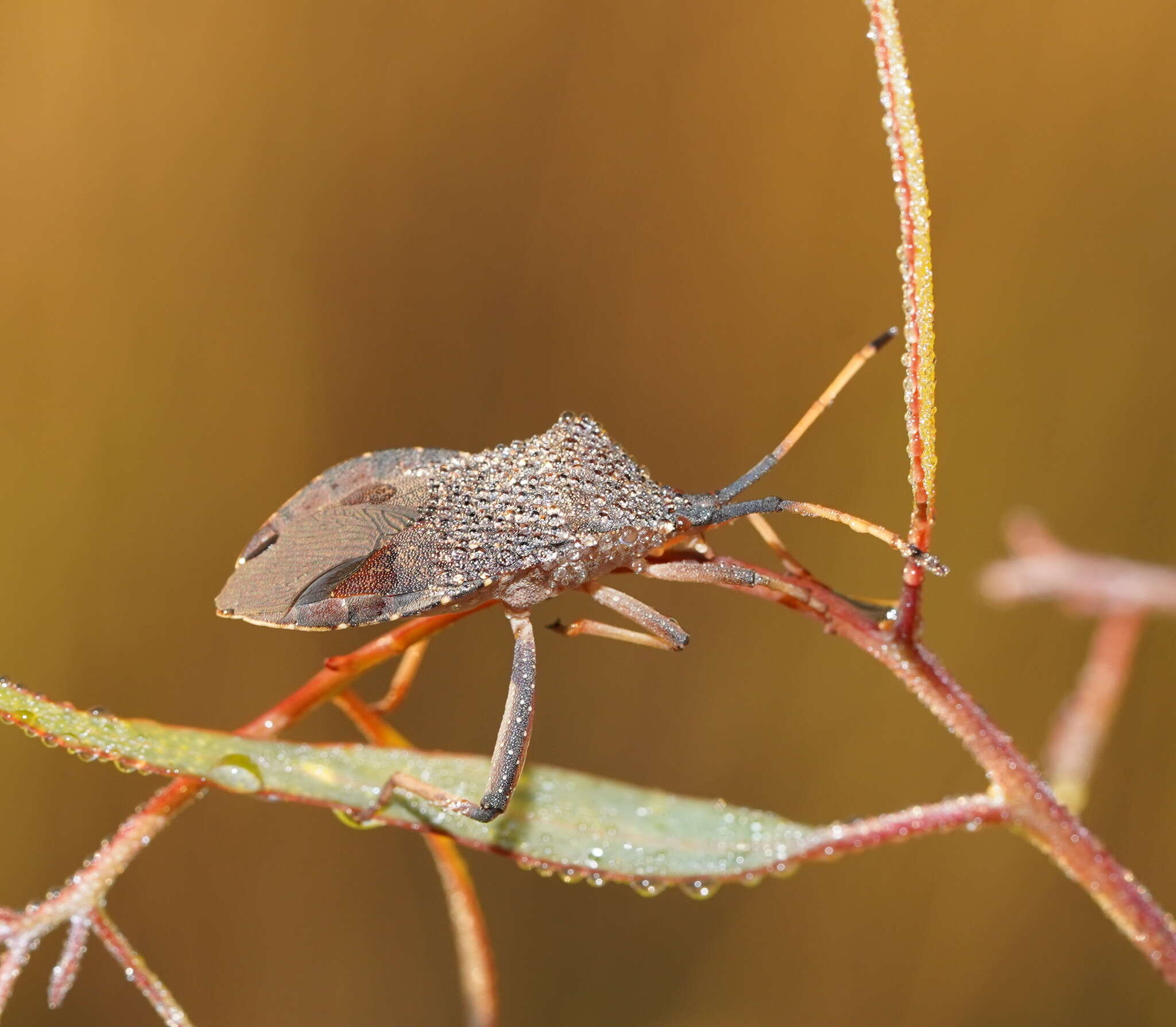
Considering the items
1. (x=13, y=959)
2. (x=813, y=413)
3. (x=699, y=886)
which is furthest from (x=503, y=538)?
(x=13, y=959)

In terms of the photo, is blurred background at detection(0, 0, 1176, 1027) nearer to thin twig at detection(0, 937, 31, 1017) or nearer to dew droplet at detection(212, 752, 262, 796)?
dew droplet at detection(212, 752, 262, 796)

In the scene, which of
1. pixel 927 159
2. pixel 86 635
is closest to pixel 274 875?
pixel 86 635

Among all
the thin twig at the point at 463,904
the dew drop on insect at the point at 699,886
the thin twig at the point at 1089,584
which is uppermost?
the thin twig at the point at 1089,584

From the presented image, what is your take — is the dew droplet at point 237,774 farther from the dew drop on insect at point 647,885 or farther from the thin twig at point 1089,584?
the thin twig at point 1089,584

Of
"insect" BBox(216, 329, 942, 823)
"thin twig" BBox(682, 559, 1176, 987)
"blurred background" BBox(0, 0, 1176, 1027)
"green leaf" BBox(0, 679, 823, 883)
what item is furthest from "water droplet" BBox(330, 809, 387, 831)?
"blurred background" BBox(0, 0, 1176, 1027)

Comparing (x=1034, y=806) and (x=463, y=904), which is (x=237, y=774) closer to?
(x=463, y=904)

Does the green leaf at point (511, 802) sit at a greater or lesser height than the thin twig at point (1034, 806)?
lesser

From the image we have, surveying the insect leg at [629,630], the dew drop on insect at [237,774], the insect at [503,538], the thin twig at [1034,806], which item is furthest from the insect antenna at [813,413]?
the dew drop on insect at [237,774]
